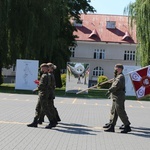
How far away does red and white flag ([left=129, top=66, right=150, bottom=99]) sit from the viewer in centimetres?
1183

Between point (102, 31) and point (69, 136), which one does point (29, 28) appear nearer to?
point (69, 136)

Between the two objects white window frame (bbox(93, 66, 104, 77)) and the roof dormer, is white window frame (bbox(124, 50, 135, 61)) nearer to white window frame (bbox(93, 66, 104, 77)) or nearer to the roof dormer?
white window frame (bbox(93, 66, 104, 77))

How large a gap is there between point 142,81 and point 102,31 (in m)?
54.0

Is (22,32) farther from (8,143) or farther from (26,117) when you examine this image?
(8,143)

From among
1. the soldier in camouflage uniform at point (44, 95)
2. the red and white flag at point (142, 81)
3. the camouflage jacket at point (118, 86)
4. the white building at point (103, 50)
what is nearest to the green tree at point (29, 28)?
the red and white flag at point (142, 81)

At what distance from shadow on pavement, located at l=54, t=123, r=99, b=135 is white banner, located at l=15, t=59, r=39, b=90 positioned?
16134 millimetres

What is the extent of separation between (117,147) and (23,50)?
22.2 meters

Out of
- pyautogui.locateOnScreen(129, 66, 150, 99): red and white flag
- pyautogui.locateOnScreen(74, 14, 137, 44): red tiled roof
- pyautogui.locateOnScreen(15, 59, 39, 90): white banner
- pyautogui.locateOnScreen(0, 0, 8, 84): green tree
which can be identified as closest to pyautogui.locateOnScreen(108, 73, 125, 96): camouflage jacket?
pyautogui.locateOnScreen(129, 66, 150, 99): red and white flag

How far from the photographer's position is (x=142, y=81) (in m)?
11.9

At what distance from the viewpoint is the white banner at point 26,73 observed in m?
27.2

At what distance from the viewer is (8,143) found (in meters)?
8.00

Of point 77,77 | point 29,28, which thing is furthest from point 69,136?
point 29,28

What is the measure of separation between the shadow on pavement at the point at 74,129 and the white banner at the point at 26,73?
1613 centimetres

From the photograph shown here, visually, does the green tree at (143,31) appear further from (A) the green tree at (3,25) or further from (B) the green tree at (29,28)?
(A) the green tree at (3,25)
